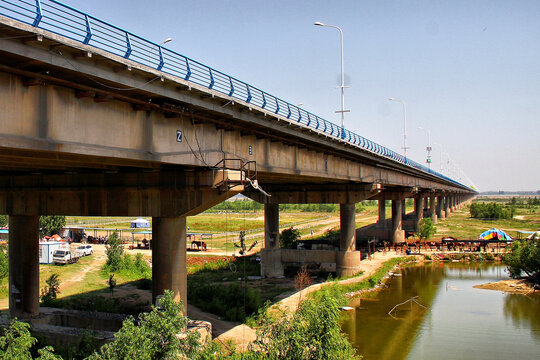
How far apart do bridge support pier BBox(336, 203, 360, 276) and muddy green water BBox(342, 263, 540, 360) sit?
3.87m

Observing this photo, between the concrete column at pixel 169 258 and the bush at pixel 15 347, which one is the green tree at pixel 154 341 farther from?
the concrete column at pixel 169 258

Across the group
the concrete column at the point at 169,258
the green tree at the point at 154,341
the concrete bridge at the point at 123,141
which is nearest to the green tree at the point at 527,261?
the concrete bridge at the point at 123,141

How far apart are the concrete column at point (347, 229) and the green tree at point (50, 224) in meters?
41.7

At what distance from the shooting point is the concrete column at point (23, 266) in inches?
961

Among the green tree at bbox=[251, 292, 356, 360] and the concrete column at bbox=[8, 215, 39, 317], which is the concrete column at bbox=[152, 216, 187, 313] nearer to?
the green tree at bbox=[251, 292, 356, 360]

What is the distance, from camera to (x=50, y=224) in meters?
67.3

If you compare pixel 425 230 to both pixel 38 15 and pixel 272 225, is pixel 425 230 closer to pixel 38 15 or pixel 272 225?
pixel 272 225

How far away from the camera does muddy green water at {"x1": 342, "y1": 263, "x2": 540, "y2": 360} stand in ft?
75.6

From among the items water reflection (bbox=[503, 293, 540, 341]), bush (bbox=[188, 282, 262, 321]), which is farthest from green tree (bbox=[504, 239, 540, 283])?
bush (bbox=[188, 282, 262, 321])

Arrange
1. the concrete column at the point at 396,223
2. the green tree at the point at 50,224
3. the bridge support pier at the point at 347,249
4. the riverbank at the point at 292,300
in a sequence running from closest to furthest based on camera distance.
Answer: the riverbank at the point at 292,300 < the bridge support pier at the point at 347,249 < the green tree at the point at 50,224 < the concrete column at the point at 396,223

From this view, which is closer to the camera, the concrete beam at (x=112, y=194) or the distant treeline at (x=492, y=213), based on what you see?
the concrete beam at (x=112, y=194)

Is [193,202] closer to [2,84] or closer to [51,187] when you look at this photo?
[51,187]

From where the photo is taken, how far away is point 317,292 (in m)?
34.3

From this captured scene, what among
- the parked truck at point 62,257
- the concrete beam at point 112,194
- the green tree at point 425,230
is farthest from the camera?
the green tree at point 425,230
